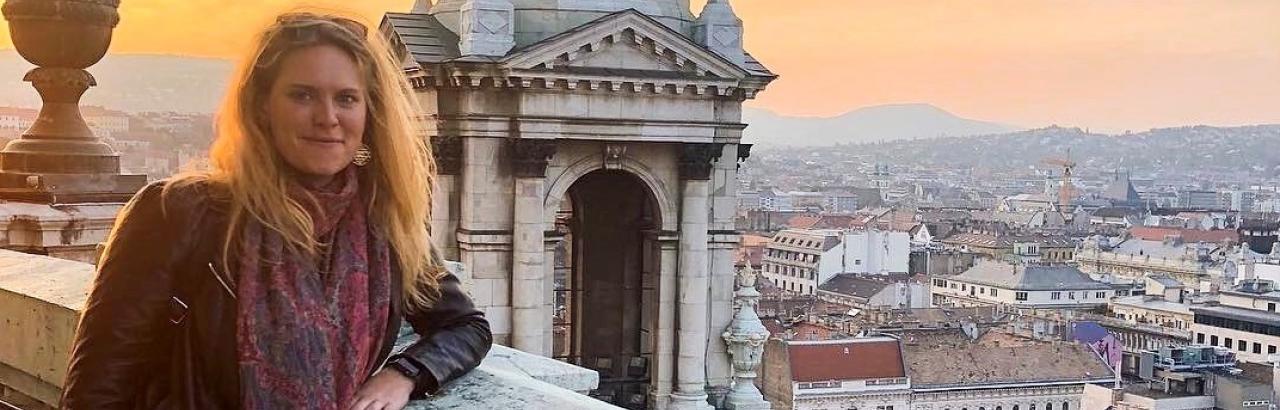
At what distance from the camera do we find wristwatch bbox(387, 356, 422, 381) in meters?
3.52

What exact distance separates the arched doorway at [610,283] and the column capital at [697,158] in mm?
1487

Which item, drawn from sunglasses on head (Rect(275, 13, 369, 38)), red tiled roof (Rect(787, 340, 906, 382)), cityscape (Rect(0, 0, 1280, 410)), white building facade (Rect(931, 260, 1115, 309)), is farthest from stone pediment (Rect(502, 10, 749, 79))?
white building facade (Rect(931, 260, 1115, 309))

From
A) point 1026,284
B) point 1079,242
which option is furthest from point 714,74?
point 1079,242

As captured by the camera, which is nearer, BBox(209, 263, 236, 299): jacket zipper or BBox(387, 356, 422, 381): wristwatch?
BBox(209, 263, 236, 299): jacket zipper

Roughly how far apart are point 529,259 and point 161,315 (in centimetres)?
1308

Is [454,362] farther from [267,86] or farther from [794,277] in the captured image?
[794,277]

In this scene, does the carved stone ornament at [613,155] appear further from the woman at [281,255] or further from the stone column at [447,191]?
the woman at [281,255]

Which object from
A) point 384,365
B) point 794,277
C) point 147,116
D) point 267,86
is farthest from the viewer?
point 794,277

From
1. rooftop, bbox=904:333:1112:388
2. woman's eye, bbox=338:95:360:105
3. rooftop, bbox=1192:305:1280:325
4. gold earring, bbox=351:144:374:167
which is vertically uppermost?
woman's eye, bbox=338:95:360:105

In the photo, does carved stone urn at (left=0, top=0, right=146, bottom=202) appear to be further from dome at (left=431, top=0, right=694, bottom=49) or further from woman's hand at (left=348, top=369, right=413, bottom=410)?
dome at (left=431, top=0, right=694, bottom=49)

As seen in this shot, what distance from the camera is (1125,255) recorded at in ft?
447

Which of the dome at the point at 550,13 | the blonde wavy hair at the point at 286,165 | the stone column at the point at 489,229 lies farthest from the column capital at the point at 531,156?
the blonde wavy hair at the point at 286,165

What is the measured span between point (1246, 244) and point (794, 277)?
39985 mm

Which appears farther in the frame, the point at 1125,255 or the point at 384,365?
the point at 1125,255
